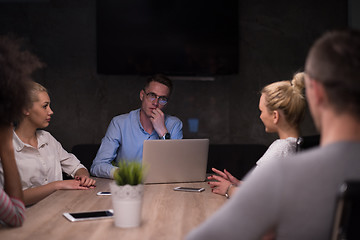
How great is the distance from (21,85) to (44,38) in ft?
9.90

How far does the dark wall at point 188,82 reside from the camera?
418cm

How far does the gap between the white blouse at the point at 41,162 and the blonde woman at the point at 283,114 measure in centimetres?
107

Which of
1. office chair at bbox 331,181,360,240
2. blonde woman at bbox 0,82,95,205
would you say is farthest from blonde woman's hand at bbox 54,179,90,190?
office chair at bbox 331,181,360,240

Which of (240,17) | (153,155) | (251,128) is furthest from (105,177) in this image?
(240,17)

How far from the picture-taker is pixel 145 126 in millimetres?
3311

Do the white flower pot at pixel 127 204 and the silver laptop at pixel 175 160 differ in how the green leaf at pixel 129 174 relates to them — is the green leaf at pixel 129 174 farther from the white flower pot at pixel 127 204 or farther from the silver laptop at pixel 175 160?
the silver laptop at pixel 175 160

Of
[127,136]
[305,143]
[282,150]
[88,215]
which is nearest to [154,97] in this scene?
[127,136]

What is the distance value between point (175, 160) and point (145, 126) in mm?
1082

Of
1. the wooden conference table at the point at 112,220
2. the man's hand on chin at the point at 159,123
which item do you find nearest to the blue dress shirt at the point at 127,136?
the man's hand on chin at the point at 159,123

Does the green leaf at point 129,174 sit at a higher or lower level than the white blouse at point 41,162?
higher

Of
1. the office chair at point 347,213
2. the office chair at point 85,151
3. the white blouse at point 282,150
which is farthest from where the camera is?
the office chair at point 85,151

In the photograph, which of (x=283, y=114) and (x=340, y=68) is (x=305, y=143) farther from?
(x=340, y=68)

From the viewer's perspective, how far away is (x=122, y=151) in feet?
10.3

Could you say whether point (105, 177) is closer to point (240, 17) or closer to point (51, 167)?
point (51, 167)
